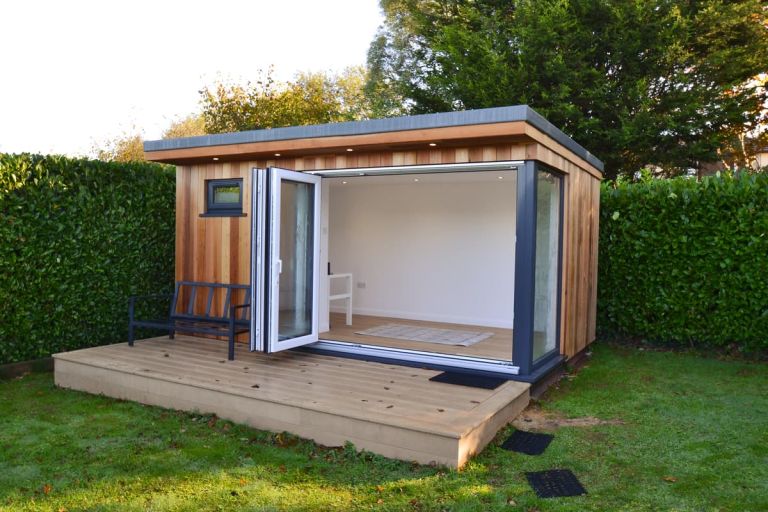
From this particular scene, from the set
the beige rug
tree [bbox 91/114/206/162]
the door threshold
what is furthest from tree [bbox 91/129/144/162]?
the door threshold

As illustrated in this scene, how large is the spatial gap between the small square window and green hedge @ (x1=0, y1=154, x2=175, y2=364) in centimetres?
80

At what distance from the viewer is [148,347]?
6004 millimetres

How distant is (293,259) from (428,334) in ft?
7.76

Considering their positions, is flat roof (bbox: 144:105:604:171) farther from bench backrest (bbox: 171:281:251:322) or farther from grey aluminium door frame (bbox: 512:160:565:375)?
bench backrest (bbox: 171:281:251:322)

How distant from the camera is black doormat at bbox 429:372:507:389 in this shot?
469 cm

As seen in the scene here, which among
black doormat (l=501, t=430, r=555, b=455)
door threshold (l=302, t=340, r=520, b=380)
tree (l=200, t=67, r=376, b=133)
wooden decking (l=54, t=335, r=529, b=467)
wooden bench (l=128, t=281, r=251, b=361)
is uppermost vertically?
tree (l=200, t=67, r=376, b=133)

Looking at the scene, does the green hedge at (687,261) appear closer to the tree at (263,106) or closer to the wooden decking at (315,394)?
the wooden decking at (315,394)

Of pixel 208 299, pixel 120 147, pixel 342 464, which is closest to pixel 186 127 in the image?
pixel 120 147

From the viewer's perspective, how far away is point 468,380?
15.9 ft

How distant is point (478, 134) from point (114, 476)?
3.33m

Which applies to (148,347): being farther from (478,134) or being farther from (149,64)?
(149,64)

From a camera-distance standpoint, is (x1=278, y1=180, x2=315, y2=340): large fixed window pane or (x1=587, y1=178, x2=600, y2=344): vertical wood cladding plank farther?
(x1=587, y1=178, x2=600, y2=344): vertical wood cladding plank

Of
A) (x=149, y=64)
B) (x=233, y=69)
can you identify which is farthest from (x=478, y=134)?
(x=149, y=64)

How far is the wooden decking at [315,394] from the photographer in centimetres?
366
